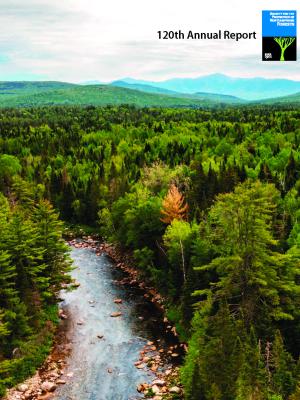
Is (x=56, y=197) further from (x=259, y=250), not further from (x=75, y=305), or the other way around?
(x=259, y=250)

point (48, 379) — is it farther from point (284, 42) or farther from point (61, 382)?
point (284, 42)

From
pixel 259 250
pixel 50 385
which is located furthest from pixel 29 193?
pixel 259 250

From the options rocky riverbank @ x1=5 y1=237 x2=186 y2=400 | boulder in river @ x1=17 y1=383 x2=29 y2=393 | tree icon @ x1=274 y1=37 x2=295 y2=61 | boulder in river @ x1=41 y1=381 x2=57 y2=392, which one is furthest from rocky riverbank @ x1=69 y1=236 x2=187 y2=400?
tree icon @ x1=274 y1=37 x2=295 y2=61

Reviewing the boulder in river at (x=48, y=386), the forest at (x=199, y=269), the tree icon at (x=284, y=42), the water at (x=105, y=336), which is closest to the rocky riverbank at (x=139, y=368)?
the boulder in river at (x=48, y=386)

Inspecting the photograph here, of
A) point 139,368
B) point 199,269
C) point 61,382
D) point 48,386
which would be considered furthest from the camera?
point 199,269

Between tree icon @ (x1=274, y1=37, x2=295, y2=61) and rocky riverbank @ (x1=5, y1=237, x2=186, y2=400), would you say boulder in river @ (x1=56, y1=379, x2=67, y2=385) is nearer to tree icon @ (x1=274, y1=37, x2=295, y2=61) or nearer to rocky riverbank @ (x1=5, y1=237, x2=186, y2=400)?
rocky riverbank @ (x1=5, y1=237, x2=186, y2=400)

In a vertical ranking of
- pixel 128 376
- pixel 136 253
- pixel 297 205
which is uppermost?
pixel 297 205

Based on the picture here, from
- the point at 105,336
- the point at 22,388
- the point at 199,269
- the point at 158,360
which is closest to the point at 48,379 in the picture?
the point at 22,388

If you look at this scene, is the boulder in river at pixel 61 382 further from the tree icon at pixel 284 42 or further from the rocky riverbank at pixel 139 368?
the tree icon at pixel 284 42
